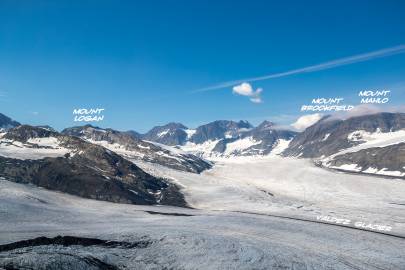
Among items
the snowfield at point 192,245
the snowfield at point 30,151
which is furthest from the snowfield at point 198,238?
the snowfield at point 30,151

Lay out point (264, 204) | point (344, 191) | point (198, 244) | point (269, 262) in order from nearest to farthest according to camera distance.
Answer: point (269, 262)
point (198, 244)
point (264, 204)
point (344, 191)

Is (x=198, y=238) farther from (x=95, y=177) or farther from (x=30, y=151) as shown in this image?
(x=30, y=151)

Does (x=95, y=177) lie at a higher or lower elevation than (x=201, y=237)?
higher

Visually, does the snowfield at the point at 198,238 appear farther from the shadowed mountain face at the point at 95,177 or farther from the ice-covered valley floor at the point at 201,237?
the shadowed mountain face at the point at 95,177

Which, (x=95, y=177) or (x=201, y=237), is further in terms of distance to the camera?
(x=95, y=177)

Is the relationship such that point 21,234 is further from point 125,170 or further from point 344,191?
point 344,191

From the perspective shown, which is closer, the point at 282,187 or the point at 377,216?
the point at 377,216

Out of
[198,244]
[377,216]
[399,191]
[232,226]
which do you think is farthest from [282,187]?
[198,244]

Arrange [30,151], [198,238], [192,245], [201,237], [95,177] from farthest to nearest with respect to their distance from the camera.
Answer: [30,151] → [95,177] → [201,237] → [198,238] → [192,245]

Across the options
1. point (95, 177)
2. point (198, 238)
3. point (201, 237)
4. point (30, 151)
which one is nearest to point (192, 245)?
point (198, 238)
